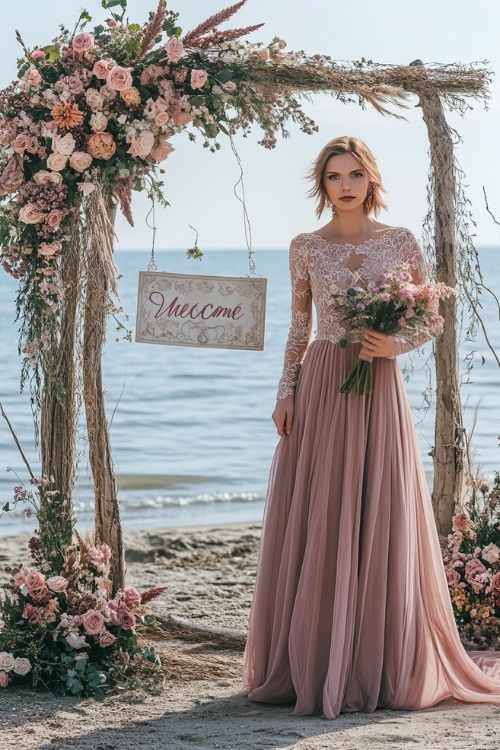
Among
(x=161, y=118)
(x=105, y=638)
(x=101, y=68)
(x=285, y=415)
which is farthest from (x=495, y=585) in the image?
(x=101, y=68)

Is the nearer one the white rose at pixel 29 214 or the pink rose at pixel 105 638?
the white rose at pixel 29 214

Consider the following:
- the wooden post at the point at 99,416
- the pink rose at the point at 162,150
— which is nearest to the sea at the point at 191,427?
the wooden post at the point at 99,416

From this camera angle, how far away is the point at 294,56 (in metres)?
4.46

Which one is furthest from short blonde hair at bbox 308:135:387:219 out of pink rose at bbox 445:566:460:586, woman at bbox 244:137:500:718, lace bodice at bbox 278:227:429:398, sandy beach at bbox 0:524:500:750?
sandy beach at bbox 0:524:500:750

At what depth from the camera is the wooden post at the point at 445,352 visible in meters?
5.27

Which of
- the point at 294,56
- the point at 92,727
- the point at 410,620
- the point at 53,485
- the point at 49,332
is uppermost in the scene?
the point at 294,56

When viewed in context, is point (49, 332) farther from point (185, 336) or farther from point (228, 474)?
point (228, 474)

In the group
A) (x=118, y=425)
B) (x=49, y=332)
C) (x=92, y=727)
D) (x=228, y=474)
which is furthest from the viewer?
(x=118, y=425)

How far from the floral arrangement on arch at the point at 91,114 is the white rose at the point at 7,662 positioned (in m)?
1.22

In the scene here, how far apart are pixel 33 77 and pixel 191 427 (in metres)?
9.84

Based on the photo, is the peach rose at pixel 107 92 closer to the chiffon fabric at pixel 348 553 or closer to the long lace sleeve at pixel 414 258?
the chiffon fabric at pixel 348 553

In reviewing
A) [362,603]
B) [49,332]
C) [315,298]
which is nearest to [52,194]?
[49,332]

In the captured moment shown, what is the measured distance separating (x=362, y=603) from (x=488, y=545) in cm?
126

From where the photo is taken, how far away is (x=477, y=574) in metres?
4.96
